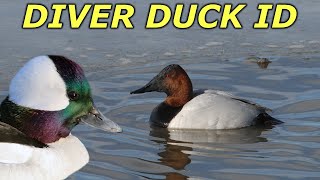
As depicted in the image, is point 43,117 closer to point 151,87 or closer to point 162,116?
point 162,116

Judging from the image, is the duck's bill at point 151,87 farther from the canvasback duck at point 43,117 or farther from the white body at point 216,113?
the canvasback duck at point 43,117

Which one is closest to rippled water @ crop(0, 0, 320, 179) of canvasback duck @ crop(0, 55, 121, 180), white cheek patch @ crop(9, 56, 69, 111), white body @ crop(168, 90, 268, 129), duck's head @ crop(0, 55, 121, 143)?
white body @ crop(168, 90, 268, 129)

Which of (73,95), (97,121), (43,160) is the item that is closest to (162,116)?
(97,121)

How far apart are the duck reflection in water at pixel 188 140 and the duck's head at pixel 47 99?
1197 millimetres

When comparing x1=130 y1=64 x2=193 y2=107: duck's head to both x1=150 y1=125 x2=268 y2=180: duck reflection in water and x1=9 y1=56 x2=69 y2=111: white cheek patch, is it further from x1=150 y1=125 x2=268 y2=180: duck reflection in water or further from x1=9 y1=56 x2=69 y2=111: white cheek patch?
x1=9 y1=56 x2=69 y2=111: white cheek patch

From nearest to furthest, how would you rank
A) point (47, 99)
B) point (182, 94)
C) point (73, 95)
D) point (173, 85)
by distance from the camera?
1. point (47, 99)
2. point (73, 95)
3. point (182, 94)
4. point (173, 85)

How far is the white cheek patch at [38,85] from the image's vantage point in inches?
258

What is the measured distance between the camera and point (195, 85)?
1052 centimetres

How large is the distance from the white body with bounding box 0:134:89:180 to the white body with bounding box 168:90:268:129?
223 cm

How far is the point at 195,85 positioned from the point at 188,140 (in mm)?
1802

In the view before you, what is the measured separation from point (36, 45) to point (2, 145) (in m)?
4.90

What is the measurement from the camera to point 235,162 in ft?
25.8

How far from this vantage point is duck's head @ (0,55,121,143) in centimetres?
658

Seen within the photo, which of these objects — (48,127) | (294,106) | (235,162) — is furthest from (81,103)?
(294,106)
